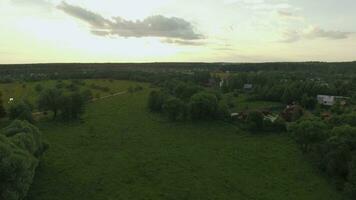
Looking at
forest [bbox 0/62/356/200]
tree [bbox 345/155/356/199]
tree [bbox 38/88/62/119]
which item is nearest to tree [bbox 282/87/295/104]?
forest [bbox 0/62/356/200]

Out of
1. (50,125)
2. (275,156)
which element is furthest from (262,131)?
(50,125)

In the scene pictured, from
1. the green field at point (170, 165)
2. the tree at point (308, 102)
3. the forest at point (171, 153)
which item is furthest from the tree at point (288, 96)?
the green field at point (170, 165)

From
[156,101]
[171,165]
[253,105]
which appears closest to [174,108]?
[156,101]

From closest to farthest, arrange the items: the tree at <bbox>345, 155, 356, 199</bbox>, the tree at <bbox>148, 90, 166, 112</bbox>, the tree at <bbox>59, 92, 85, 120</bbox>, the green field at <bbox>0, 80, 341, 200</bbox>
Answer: the tree at <bbox>345, 155, 356, 199</bbox> → the green field at <bbox>0, 80, 341, 200</bbox> → the tree at <bbox>59, 92, 85, 120</bbox> → the tree at <bbox>148, 90, 166, 112</bbox>

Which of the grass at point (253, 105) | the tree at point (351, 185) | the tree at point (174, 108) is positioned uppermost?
the tree at point (174, 108)

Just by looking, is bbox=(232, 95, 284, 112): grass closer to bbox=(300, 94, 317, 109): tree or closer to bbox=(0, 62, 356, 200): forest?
bbox=(300, 94, 317, 109): tree

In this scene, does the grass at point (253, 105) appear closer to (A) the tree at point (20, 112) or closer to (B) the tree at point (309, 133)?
(B) the tree at point (309, 133)

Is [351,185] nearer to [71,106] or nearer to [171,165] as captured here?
[171,165]
